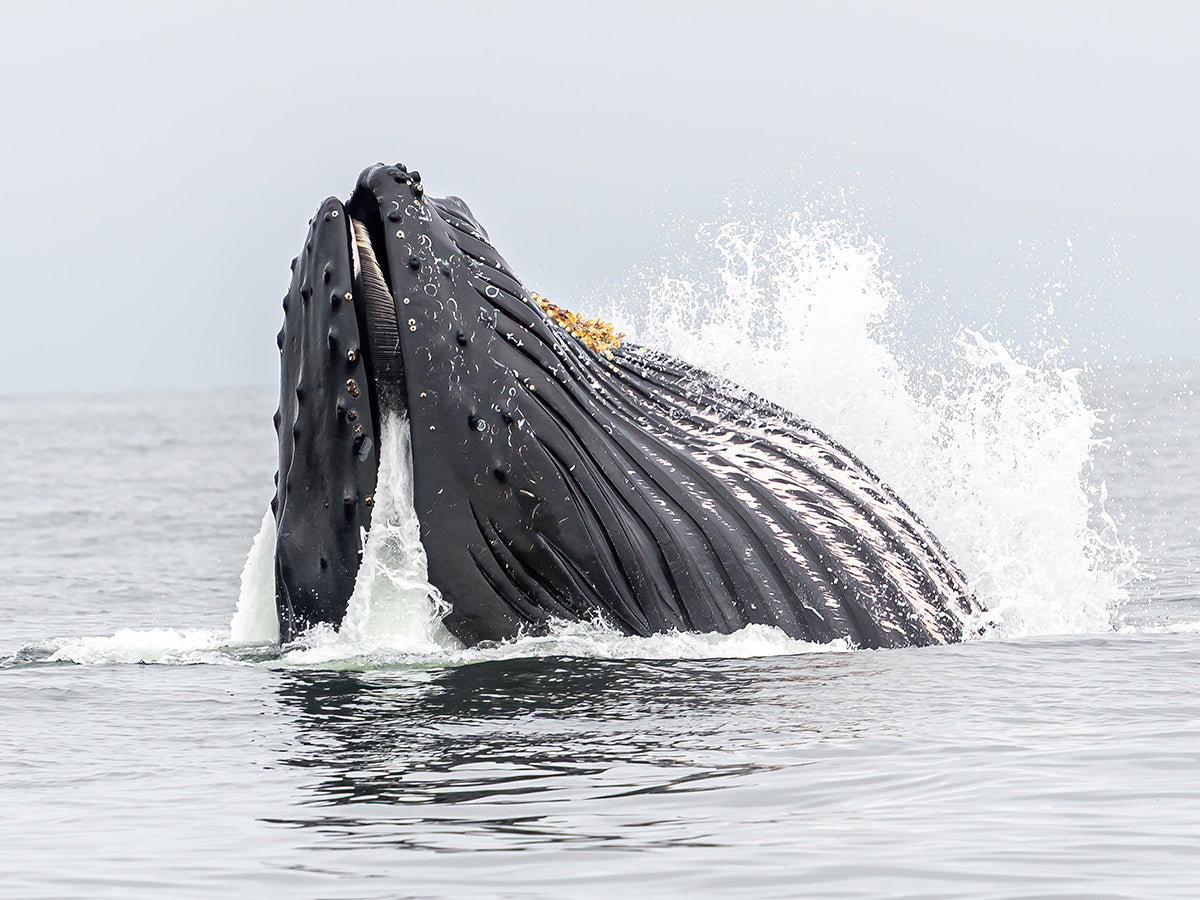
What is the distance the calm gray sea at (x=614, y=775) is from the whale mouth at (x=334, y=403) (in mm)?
767

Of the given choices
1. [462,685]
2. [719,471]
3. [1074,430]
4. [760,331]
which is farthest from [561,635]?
[1074,430]

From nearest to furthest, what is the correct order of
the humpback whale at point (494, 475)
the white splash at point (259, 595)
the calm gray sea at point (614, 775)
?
the calm gray sea at point (614, 775) → the humpback whale at point (494, 475) → the white splash at point (259, 595)

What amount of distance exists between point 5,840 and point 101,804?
0.59 meters

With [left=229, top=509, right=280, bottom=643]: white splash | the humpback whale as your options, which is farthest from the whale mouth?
[left=229, top=509, right=280, bottom=643]: white splash

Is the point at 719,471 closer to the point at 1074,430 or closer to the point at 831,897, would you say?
the point at 831,897

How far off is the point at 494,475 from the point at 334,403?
86 cm

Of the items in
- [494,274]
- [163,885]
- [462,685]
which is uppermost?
[494,274]

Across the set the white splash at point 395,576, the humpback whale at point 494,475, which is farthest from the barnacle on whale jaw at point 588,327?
the white splash at point 395,576

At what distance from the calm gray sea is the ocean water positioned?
0.02 meters

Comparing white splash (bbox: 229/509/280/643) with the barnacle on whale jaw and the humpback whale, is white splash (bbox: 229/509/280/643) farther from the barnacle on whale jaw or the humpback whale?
the barnacle on whale jaw

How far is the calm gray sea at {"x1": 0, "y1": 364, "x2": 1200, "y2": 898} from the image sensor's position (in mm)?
6172

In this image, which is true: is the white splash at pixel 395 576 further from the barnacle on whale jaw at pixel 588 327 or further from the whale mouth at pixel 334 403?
→ the barnacle on whale jaw at pixel 588 327

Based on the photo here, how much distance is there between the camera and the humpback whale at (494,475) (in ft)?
28.2

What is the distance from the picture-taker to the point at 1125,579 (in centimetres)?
1625
